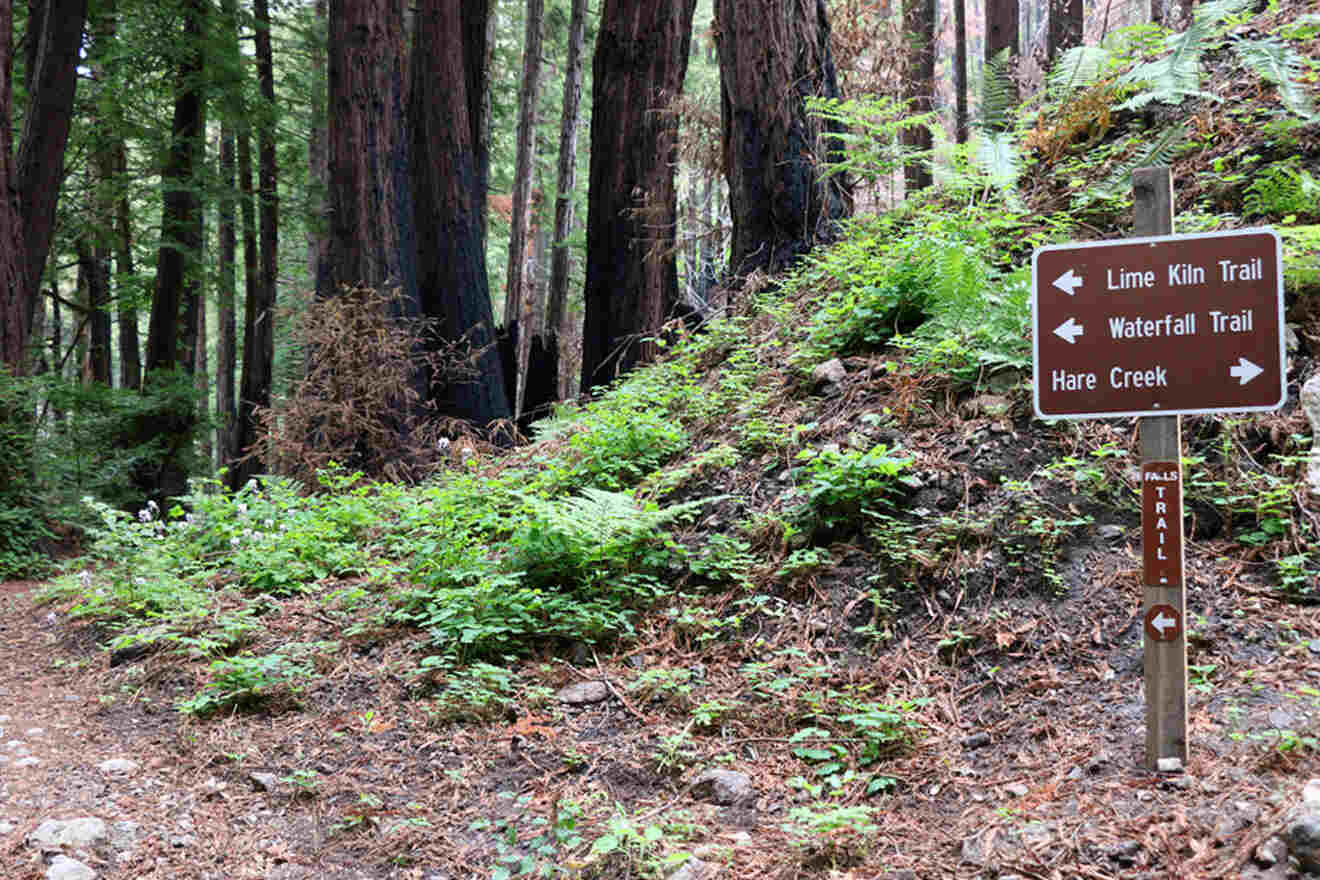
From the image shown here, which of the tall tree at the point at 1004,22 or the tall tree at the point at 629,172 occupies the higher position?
the tall tree at the point at 1004,22

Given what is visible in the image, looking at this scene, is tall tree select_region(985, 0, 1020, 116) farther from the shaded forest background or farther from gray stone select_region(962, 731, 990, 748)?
gray stone select_region(962, 731, 990, 748)

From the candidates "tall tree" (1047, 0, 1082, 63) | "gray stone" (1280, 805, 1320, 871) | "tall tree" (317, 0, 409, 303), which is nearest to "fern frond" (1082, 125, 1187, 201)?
"gray stone" (1280, 805, 1320, 871)

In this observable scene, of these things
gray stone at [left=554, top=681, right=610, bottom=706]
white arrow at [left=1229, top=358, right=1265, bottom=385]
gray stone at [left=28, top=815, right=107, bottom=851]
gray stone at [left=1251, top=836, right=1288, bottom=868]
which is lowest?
gray stone at [left=28, top=815, right=107, bottom=851]

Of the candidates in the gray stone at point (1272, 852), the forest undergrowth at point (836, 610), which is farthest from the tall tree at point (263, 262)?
the gray stone at point (1272, 852)

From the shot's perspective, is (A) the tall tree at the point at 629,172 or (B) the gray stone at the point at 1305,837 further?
(A) the tall tree at the point at 629,172

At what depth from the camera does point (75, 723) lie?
452 cm

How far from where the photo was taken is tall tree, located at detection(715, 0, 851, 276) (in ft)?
25.1

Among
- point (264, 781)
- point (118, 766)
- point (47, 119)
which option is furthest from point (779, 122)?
point (47, 119)

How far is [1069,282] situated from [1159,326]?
0.31 metres

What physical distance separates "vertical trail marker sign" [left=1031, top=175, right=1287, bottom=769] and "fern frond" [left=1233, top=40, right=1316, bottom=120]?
8.87 ft

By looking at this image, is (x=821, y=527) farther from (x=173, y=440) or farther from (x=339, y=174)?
(x=173, y=440)

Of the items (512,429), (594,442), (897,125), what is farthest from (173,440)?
(897,125)

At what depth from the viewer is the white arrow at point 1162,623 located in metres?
2.91

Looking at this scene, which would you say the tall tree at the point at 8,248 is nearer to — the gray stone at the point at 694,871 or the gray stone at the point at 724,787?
the gray stone at the point at 724,787
